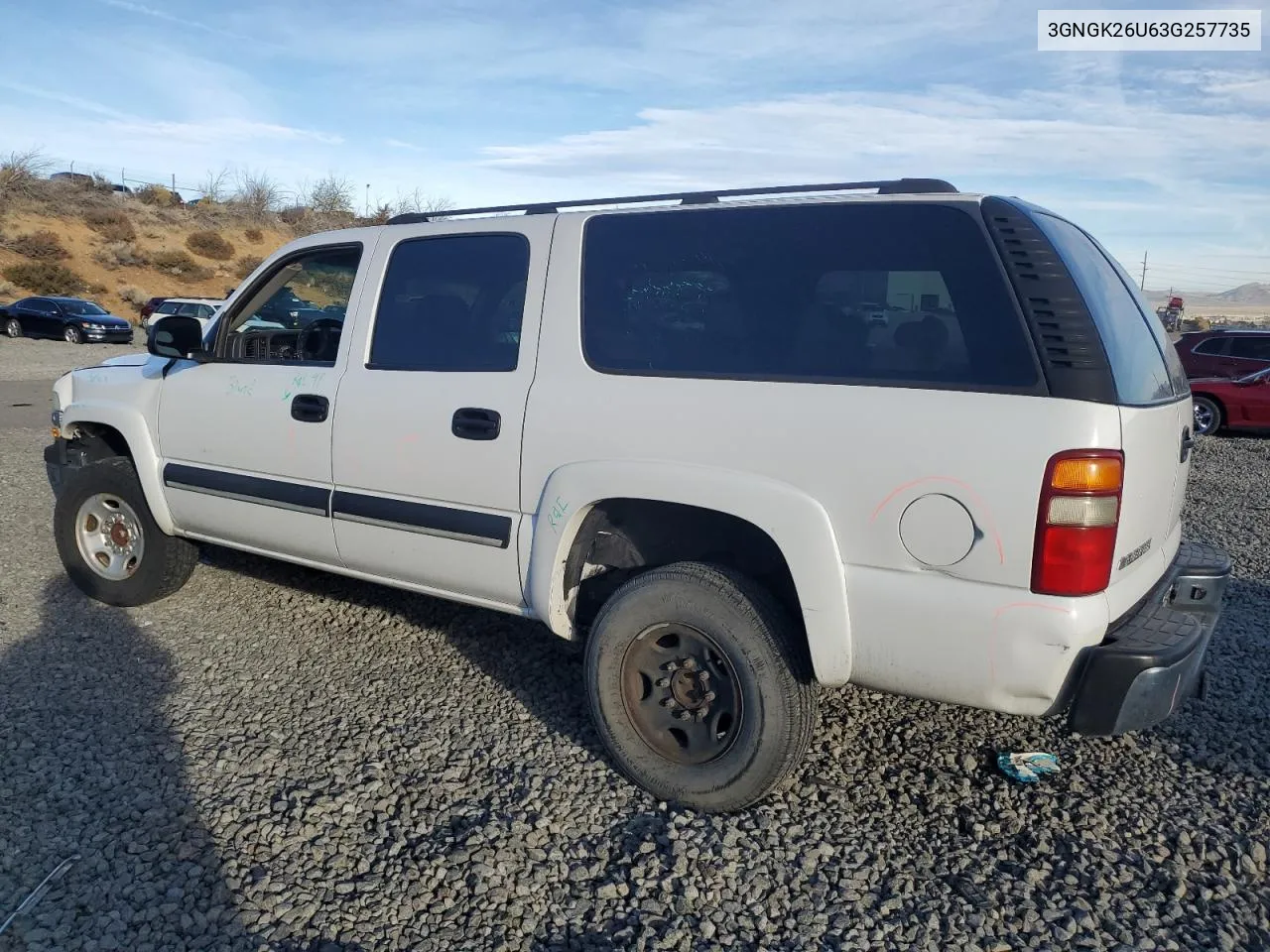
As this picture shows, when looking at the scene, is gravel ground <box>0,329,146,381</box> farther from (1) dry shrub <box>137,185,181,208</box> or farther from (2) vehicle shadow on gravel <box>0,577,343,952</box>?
(1) dry shrub <box>137,185,181,208</box>

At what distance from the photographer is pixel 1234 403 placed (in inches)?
531

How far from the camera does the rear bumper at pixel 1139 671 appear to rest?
259 cm

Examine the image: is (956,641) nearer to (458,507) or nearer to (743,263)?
(743,263)

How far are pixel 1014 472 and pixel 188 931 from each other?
8.19 ft

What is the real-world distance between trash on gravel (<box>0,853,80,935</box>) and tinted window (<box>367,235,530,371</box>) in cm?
197

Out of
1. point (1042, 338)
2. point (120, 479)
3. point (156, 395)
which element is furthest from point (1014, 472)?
point (120, 479)

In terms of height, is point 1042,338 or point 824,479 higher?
point 1042,338

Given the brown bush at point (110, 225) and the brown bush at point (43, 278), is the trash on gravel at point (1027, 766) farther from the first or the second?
the brown bush at point (110, 225)

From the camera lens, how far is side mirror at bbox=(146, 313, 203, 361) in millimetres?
4301

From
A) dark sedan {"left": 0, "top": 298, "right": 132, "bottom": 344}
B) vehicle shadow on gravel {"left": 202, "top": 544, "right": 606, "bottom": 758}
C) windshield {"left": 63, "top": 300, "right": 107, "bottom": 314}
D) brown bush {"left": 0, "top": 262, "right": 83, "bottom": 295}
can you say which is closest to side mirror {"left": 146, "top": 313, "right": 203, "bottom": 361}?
vehicle shadow on gravel {"left": 202, "top": 544, "right": 606, "bottom": 758}

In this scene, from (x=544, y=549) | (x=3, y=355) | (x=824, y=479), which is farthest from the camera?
(x=3, y=355)

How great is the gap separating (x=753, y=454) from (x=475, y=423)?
1100 mm

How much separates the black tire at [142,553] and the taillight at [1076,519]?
4066mm

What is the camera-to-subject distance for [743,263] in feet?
10.3
